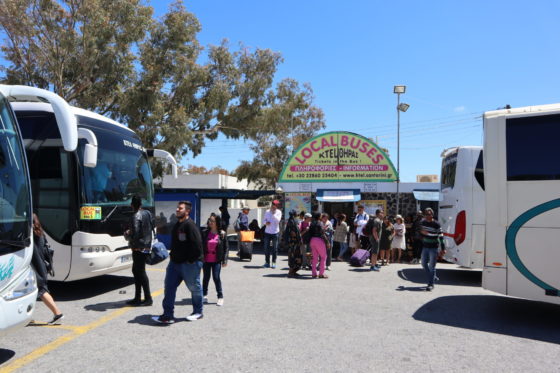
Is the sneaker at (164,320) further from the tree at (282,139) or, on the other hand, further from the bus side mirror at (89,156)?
the tree at (282,139)

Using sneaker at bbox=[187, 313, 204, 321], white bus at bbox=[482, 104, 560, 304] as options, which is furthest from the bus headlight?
white bus at bbox=[482, 104, 560, 304]

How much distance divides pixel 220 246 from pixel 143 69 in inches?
691

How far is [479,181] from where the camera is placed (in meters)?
9.55

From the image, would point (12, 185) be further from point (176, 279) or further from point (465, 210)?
point (465, 210)

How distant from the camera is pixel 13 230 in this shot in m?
4.21

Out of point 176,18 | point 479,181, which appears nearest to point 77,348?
point 479,181

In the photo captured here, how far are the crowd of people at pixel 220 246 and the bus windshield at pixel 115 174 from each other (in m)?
0.85

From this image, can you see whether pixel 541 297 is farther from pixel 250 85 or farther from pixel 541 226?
pixel 250 85

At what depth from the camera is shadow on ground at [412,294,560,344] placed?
19.8 feet

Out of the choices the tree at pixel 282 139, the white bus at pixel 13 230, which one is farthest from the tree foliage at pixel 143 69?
the white bus at pixel 13 230

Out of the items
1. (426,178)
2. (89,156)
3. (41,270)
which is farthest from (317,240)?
(426,178)

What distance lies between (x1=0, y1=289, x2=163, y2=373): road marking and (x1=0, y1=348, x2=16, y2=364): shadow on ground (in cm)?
13

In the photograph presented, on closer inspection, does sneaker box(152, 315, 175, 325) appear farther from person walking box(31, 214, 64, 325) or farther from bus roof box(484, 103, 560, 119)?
bus roof box(484, 103, 560, 119)

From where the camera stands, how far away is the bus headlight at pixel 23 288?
4125 mm
